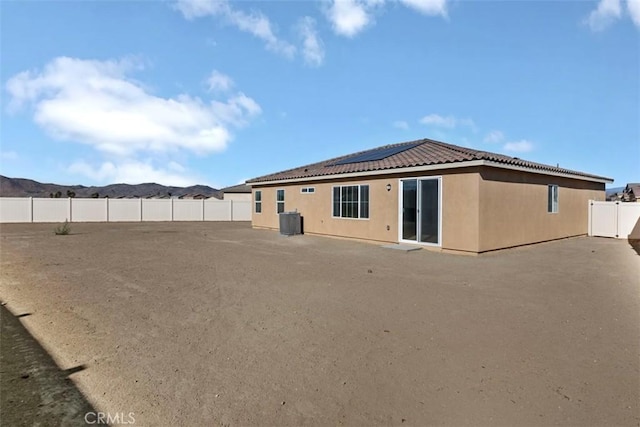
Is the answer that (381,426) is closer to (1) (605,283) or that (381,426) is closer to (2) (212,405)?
(2) (212,405)

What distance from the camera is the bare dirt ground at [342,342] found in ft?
8.79

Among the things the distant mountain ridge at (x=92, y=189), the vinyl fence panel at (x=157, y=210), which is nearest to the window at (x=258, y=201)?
the vinyl fence panel at (x=157, y=210)

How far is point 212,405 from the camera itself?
268cm

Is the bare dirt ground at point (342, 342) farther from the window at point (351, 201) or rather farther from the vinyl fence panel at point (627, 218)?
the vinyl fence panel at point (627, 218)

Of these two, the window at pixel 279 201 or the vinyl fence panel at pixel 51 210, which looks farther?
the vinyl fence panel at pixel 51 210

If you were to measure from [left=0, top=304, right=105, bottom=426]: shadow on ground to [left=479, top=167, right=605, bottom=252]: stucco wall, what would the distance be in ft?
33.0

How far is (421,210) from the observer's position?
38.5ft

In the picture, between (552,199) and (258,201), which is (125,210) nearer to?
(258,201)

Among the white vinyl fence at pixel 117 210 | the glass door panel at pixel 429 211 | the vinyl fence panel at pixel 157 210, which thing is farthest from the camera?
the vinyl fence panel at pixel 157 210

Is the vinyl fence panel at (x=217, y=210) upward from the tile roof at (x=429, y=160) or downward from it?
downward

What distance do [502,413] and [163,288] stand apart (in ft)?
18.5

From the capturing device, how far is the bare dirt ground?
2.68 meters

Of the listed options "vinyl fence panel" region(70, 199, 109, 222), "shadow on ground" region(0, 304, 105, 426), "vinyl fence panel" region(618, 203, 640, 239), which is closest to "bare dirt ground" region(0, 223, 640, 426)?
"shadow on ground" region(0, 304, 105, 426)

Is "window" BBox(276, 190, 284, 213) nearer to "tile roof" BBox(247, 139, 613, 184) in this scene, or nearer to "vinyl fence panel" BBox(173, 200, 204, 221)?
"tile roof" BBox(247, 139, 613, 184)
